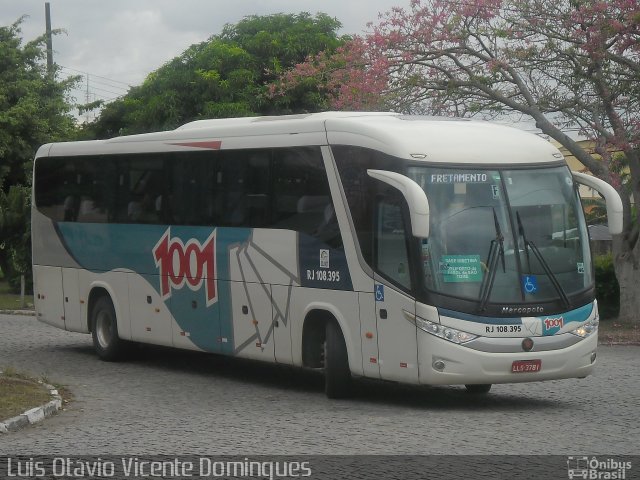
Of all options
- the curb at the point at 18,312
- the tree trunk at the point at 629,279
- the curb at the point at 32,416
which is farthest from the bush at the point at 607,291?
the curb at the point at 32,416

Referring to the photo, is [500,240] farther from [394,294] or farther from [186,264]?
[186,264]

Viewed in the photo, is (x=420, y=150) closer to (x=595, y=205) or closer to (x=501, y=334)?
(x=501, y=334)

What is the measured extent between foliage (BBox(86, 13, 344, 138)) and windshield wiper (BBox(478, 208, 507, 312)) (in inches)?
924

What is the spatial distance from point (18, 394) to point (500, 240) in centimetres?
559

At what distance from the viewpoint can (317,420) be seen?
1254 cm

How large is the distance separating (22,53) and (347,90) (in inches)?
835

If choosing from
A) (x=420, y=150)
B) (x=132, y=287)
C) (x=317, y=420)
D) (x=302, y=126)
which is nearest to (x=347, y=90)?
(x=132, y=287)

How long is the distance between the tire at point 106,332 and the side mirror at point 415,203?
7.49 m

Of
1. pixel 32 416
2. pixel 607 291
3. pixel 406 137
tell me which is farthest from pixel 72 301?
pixel 607 291

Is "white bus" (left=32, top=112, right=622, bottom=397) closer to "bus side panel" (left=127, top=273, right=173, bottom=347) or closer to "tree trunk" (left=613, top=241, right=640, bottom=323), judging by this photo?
"bus side panel" (left=127, top=273, right=173, bottom=347)

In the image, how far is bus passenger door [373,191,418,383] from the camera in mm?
13352

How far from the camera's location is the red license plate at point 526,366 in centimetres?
1317

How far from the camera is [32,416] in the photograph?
40.8 feet

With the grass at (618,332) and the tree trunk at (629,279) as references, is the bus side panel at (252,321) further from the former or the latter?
the tree trunk at (629,279)
